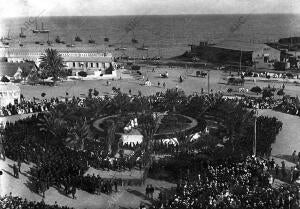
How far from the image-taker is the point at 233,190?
22391 millimetres

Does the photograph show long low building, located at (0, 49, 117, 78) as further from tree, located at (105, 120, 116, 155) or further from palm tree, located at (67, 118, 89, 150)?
tree, located at (105, 120, 116, 155)

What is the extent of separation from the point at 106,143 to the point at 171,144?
13.1 ft

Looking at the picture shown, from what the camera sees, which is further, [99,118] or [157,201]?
[99,118]

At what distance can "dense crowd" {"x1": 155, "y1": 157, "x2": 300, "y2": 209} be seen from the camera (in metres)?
20.5

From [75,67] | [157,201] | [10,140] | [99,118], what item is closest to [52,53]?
[75,67]

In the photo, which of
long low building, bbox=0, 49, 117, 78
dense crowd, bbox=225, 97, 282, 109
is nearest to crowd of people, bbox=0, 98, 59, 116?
dense crowd, bbox=225, 97, 282, 109

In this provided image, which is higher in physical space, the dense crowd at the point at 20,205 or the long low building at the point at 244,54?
the long low building at the point at 244,54

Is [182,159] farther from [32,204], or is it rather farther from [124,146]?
[32,204]

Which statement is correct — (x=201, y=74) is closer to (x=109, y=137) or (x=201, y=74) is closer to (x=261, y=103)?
(x=261, y=103)

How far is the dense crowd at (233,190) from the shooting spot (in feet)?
67.1

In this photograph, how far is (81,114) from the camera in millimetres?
33938

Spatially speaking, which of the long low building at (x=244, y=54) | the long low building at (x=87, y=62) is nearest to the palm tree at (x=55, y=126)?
the long low building at (x=87, y=62)

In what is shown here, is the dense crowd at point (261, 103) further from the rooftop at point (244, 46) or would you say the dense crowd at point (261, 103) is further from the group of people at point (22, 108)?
the rooftop at point (244, 46)

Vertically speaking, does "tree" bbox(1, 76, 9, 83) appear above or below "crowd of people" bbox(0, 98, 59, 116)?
above
